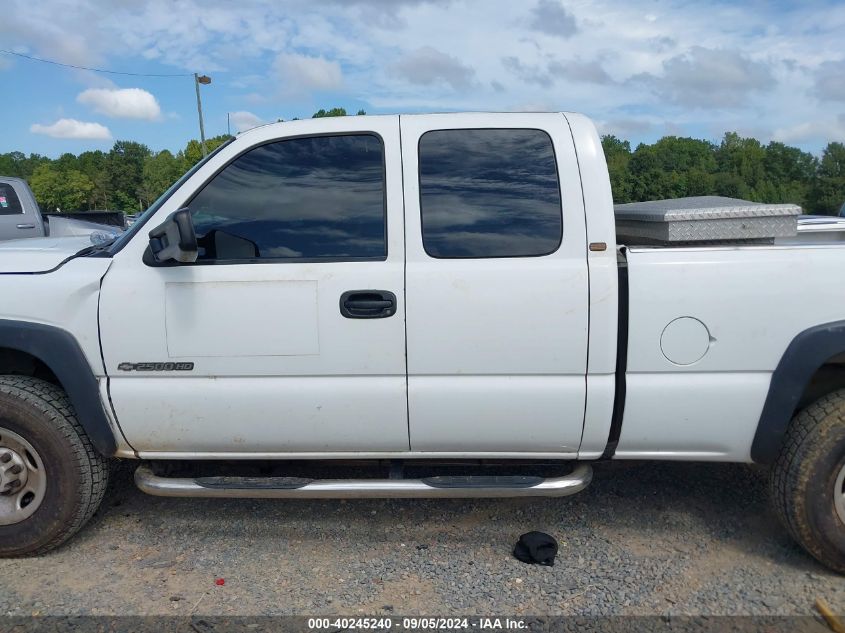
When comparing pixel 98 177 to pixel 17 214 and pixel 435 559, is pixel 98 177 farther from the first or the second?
pixel 435 559

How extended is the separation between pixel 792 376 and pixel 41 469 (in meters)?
3.42

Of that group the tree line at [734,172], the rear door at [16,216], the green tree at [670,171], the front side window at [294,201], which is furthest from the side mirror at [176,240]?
the rear door at [16,216]

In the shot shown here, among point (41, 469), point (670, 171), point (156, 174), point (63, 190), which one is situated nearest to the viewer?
point (41, 469)

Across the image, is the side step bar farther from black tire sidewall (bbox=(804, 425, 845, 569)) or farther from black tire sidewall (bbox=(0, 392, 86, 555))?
black tire sidewall (bbox=(804, 425, 845, 569))

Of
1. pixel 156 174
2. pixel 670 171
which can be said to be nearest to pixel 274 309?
pixel 670 171

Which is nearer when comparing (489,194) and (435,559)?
(489,194)

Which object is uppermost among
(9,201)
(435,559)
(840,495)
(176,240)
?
(9,201)

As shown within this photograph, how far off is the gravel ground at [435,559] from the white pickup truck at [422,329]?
0.31 meters

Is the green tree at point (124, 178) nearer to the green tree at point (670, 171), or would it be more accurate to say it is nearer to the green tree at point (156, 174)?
the green tree at point (156, 174)

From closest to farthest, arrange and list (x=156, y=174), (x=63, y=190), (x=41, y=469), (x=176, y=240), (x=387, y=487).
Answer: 1. (x=176, y=240)
2. (x=387, y=487)
3. (x=41, y=469)
4. (x=156, y=174)
5. (x=63, y=190)

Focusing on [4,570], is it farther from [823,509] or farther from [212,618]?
[823,509]

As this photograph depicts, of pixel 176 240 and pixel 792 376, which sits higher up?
pixel 176 240

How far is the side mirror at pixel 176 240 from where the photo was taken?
284 cm

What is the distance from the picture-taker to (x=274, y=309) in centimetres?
295
